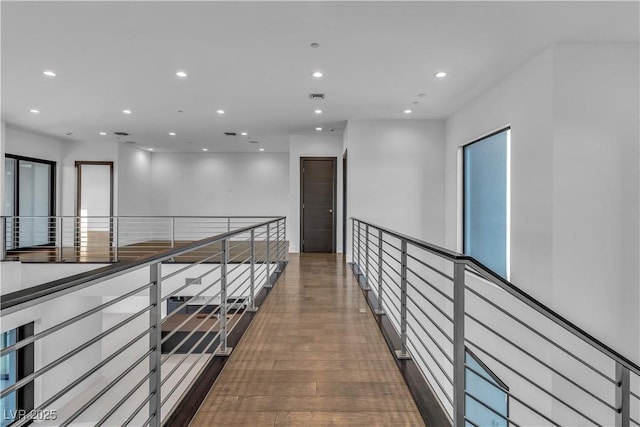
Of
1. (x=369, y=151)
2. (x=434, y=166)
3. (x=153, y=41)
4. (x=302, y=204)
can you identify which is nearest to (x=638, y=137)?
(x=434, y=166)

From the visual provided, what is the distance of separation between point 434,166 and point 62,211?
8.33 meters

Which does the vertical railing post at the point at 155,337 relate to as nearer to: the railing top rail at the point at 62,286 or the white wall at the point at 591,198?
the railing top rail at the point at 62,286

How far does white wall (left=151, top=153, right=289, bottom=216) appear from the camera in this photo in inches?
403

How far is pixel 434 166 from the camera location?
20.6ft

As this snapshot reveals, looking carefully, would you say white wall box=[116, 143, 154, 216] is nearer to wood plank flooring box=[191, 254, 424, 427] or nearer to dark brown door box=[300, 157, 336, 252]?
dark brown door box=[300, 157, 336, 252]

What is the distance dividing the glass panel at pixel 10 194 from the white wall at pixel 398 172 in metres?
6.61

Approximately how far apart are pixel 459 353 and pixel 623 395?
1.25 meters

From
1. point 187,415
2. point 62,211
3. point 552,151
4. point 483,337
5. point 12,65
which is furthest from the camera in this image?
point 62,211

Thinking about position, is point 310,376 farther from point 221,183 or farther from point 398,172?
point 221,183

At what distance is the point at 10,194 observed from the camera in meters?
7.08

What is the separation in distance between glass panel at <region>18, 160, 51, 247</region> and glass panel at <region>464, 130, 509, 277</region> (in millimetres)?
8015

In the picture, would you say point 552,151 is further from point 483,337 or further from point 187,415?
point 187,415

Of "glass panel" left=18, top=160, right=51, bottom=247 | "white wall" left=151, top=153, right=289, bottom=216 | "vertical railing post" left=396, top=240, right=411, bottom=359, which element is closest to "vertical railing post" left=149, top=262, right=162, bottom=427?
"vertical railing post" left=396, top=240, right=411, bottom=359

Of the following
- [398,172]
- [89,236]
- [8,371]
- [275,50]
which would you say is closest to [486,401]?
[398,172]
